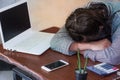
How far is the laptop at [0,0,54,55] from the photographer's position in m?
1.76

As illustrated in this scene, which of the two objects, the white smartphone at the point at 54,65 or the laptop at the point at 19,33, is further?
the laptop at the point at 19,33

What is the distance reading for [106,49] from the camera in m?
1.59

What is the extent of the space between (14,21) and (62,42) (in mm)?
383

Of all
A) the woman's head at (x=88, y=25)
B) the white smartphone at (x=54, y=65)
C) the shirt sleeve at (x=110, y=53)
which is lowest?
the white smartphone at (x=54, y=65)

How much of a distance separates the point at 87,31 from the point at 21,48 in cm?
51

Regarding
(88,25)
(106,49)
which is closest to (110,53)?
(106,49)

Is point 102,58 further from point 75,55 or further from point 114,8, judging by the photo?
point 114,8

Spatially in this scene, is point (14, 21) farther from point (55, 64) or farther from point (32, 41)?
point (55, 64)

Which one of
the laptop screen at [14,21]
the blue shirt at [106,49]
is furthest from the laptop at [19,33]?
the blue shirt at [106,49]

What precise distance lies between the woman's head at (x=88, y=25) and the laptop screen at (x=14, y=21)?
42 centimetres

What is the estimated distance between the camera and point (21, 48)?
5.91ft

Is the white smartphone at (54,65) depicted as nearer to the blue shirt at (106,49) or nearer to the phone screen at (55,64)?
the phone screen at (55,64)

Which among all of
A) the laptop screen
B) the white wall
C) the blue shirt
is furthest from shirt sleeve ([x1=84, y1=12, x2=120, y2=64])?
the white wall

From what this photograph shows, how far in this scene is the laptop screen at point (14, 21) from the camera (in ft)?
5.76
